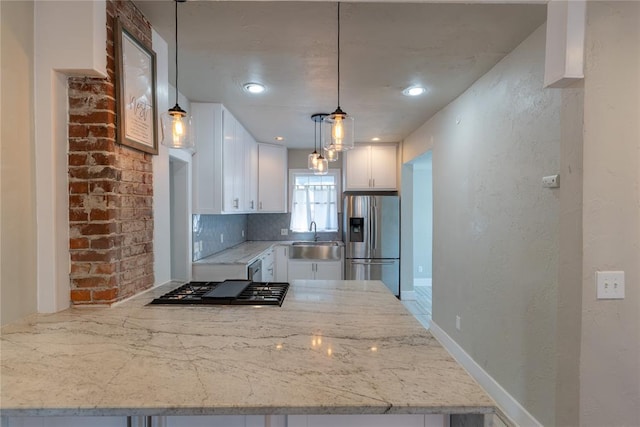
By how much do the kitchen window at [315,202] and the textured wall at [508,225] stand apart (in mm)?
2377

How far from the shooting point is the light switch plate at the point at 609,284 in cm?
132

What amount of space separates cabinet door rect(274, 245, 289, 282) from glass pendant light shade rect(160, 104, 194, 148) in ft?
10.3

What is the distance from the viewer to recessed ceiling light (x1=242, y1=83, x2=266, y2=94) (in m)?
2.58

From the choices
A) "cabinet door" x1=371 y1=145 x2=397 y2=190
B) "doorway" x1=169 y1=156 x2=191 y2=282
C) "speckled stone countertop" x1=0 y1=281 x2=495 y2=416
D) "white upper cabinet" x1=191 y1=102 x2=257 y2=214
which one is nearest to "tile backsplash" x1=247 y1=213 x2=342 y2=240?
"cabinet door" x1=371 y1=145 x2=397 y2=190

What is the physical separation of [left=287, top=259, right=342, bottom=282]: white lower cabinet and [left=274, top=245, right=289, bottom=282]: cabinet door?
0.06 meters

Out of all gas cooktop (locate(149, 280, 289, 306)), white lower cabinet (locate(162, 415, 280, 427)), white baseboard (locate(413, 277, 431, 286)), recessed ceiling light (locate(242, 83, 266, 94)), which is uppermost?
recessed ceiling light (locate(242, 83, 266, 94))

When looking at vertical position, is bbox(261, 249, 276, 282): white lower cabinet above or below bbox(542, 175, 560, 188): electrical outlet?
below

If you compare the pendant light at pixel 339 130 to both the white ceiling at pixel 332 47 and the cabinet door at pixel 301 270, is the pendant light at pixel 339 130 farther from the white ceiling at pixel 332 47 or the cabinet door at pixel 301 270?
the cabinet door at pixel 301 270

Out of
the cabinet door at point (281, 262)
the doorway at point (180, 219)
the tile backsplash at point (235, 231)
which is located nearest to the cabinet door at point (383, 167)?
the tile backsplash at point (235, 231)

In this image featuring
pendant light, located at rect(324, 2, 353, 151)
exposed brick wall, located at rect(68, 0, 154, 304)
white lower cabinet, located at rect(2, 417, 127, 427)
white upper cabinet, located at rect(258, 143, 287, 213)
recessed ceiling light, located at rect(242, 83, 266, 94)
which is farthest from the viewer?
white upper cabinet, located at rect(258, 143, 287, 213)

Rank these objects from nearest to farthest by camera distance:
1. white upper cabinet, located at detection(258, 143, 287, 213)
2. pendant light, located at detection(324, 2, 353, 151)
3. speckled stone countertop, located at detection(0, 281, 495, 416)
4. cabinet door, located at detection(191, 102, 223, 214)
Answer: speckled stone countertop, located at detection(0, 281, 495, 416) → pendant light, located at detection(324, 2, 353, 151) → cabinet door, located at detection(191, 102, 223, 214) → white upper cabinet, located at detection(258, 143, 287, 213)

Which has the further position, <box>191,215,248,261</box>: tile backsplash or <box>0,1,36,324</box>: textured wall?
<box>191,215,248,261</box>: tile backsplash

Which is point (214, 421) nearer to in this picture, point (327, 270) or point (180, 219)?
point (180, 219)

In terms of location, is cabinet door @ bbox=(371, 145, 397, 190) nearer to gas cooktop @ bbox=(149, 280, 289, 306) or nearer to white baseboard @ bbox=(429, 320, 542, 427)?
white baseboard @ bbox=(429, 320, 542, 427)
